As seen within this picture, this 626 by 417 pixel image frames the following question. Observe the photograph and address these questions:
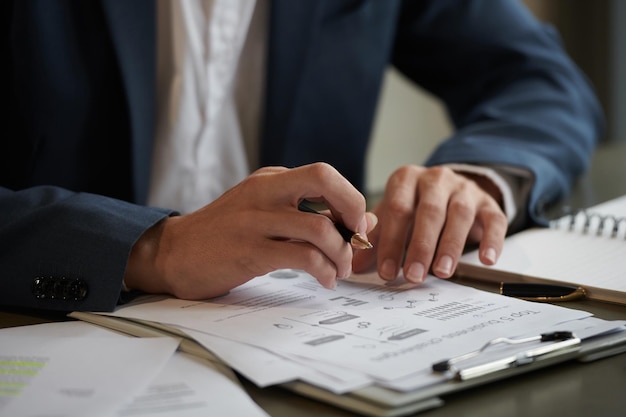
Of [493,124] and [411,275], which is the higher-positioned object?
[493,124]

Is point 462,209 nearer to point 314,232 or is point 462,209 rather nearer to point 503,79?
point 314,232

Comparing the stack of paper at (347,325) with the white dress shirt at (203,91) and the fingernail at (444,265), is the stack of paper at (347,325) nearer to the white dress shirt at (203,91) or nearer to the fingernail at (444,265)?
the fingernail at (444,265)

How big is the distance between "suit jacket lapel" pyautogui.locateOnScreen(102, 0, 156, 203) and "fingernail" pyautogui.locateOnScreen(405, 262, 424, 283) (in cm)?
55

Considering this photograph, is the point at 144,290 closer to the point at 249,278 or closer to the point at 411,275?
the point at 249,278

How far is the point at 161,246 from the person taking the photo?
0.78 metres

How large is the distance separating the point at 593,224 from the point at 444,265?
0.96 feet

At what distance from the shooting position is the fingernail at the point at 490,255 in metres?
0.84

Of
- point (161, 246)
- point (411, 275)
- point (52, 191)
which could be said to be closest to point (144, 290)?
point (161, 246)

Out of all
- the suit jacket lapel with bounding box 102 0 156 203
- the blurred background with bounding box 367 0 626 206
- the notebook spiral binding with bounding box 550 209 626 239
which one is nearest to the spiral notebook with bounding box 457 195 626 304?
the notebook spiral binding with bounding box 550 209 626 239

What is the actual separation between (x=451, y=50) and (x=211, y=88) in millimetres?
494

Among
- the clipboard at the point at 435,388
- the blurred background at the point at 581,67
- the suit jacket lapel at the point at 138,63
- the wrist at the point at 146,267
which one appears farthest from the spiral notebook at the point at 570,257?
the blurred background at the point at 581,67

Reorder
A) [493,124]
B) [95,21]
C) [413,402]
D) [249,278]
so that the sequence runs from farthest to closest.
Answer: [493,124] < [95,21] < [249,278] < [413,402]

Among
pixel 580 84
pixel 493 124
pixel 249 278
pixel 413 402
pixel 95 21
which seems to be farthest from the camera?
pixel 580 84

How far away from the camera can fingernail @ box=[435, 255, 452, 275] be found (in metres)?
0.81
